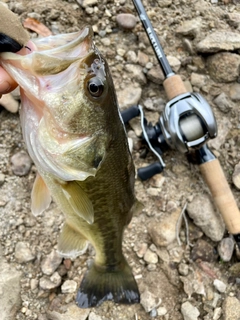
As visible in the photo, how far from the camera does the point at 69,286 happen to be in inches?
105

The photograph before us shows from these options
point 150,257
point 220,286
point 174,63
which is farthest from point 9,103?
point 220,286

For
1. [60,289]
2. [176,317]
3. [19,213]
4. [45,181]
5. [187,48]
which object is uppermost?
[45,181]

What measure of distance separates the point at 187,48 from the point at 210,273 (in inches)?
78.3

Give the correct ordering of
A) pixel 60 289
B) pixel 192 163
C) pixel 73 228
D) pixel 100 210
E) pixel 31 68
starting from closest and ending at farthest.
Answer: pixel 31 68
pixel 100 210
pixel 73 228
pixel 60 289
pixel 192 163

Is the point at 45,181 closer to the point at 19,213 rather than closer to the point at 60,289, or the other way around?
the point at 19,213

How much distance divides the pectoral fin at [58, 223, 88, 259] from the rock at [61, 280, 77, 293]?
1.44 ft

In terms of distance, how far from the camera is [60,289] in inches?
106

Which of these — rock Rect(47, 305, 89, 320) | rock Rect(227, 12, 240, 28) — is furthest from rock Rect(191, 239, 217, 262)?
rock Rect(227, 12, 240, 28)

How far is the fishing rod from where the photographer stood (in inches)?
107

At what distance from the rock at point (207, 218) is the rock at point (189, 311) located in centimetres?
55

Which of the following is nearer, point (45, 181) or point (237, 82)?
point (45, 181)

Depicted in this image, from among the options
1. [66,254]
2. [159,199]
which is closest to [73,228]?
[66,254]

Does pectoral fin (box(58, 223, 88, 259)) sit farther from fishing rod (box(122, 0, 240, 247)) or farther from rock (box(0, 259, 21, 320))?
fishing rod (box(122, 0, 240, 247))

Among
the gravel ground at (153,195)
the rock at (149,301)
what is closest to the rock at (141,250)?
the gravel ground at (153,195)
